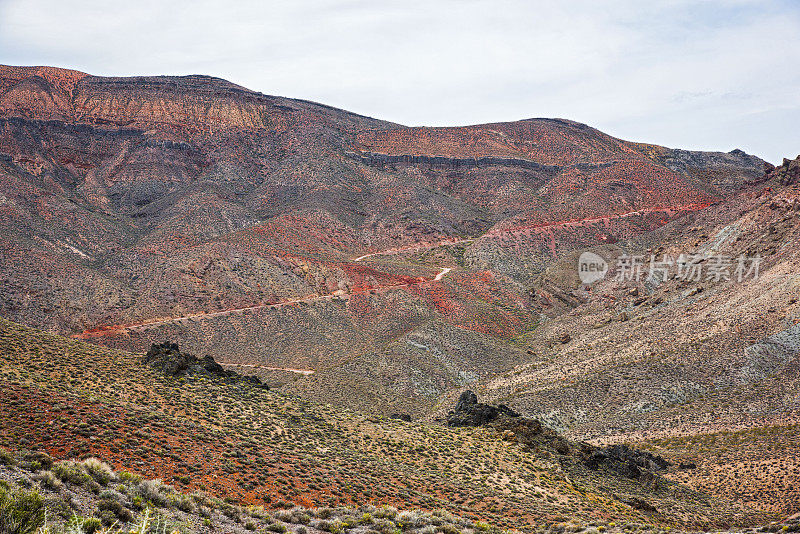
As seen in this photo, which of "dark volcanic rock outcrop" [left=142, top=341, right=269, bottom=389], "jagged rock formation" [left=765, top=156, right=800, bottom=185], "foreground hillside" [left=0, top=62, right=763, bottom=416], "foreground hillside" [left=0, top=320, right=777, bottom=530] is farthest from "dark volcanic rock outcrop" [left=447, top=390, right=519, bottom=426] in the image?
"jagged rock formation" [left=765, top=156, right=800, bottom=185]

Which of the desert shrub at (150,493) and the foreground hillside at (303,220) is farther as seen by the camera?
the foreground hillside at (303,220)

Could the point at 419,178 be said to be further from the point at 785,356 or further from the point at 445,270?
the point at 785,356

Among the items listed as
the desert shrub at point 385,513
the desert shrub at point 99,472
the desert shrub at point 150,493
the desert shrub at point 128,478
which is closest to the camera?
the desert shrub at point 99,472

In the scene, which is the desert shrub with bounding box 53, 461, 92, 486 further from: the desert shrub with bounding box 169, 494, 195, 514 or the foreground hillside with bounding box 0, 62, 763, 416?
the foreground hillside with bounding box 0, 62, 763, 416

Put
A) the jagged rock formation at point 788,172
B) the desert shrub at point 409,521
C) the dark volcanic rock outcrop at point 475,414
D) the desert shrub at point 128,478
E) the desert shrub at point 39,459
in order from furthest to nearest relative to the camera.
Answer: the jagged rock formation at point 788,172 → the dark volcanic rock outcrop at point 475,414 → the desert shrub at point 409,521 → the desert shrub at point 128,478 → the desert shrub at point 39,459

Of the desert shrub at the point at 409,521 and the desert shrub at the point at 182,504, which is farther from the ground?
the desert shrub at the point at 182,504

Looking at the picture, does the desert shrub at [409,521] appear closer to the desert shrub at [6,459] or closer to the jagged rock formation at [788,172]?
the desert shrub at [6,459]

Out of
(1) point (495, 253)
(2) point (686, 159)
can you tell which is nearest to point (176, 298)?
(1) point (495, 253)

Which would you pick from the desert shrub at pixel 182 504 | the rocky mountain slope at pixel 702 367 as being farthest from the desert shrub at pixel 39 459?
the rocky mountain slope at pixel 702 367
